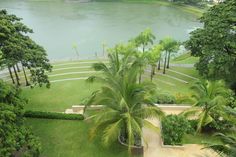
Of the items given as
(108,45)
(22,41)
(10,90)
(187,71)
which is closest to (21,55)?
(22,41)

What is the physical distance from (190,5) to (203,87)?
50.6 m

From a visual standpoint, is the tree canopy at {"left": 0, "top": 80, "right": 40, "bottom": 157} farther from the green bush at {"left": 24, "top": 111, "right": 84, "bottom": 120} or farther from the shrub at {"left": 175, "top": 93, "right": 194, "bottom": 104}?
the shrub at {"left": 175, "top": 93, "right": 194, "bottom": 104}

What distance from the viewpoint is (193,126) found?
2134 centimetres

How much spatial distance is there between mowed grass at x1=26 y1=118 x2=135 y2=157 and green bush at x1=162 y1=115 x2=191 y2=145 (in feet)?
8.25

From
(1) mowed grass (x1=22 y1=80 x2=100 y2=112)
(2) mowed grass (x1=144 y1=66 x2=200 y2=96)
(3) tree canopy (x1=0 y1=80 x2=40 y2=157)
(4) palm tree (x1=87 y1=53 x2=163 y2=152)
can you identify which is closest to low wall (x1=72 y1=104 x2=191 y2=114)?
(1) mowed grass (x1=22 y1=80 x2=100 y2=112)

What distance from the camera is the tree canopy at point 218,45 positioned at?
81.4 feet

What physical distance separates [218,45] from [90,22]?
33.9 m

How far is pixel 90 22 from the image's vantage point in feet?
185

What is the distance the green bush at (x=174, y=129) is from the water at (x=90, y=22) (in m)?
21.8

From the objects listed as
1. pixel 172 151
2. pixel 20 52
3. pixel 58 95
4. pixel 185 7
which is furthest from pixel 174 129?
pixel 185 7

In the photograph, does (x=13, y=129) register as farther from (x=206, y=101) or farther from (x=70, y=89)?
(x=70, y=89)

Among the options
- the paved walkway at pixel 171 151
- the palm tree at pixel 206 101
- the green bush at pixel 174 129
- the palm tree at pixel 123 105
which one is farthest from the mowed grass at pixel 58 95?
the palm tree at pixel 206 101

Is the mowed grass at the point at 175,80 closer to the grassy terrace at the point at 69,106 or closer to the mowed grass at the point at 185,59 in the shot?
the grassy terrace at the point at 69,106

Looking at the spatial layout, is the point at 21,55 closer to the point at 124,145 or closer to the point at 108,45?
the point at 124,145
